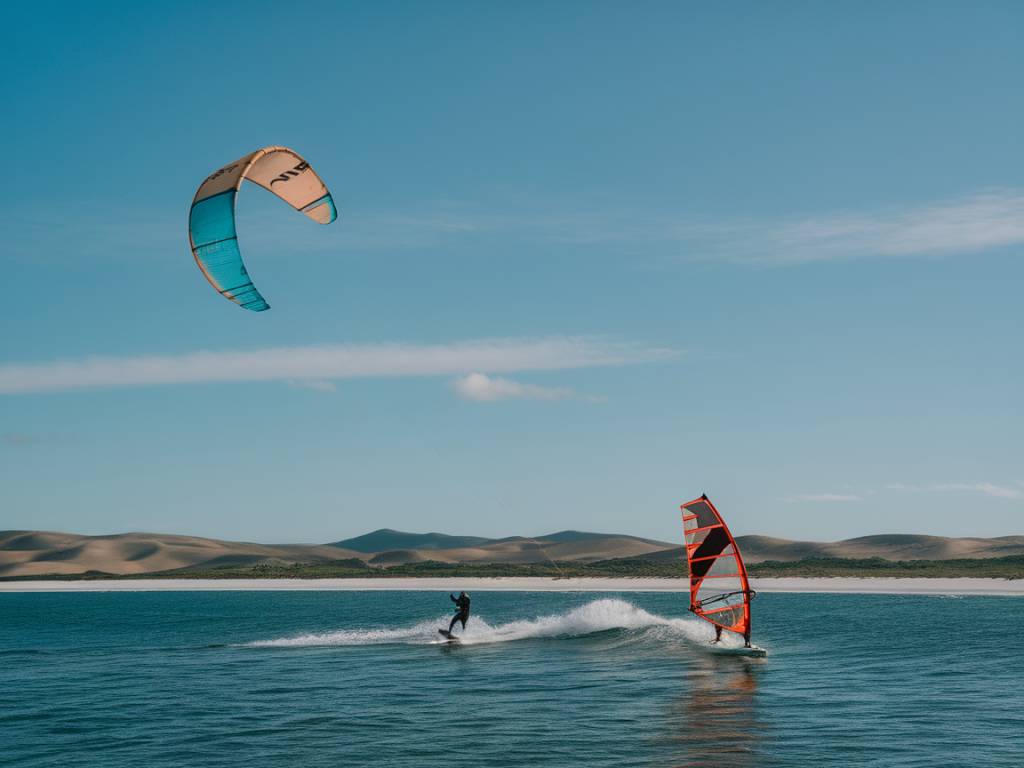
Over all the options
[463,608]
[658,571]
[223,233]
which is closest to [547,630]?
[463,608]

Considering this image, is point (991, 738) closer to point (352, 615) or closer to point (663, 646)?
point (663, 646)

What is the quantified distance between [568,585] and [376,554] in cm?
7344

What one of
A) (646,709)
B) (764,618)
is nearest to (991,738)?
(646,709)

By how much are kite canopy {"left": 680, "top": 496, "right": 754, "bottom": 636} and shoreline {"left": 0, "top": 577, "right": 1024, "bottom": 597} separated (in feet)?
119

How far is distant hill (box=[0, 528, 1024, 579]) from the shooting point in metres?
118

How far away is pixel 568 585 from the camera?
7244 centimetres

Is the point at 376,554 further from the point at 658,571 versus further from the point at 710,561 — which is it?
the point at 710,561

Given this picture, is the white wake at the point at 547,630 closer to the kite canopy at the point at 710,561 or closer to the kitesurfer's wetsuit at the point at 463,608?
the kitesurfer's wetsuit at the point at 463,608

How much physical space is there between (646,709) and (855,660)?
969 cm

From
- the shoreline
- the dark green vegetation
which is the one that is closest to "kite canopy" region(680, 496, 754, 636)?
the shoreline

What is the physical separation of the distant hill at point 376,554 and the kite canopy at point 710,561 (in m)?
80.5

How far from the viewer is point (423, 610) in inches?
2095

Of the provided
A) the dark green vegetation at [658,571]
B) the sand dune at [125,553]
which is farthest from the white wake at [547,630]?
the sand dune at [125,553]

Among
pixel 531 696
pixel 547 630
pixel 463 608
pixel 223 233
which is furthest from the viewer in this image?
pixel 547 630
